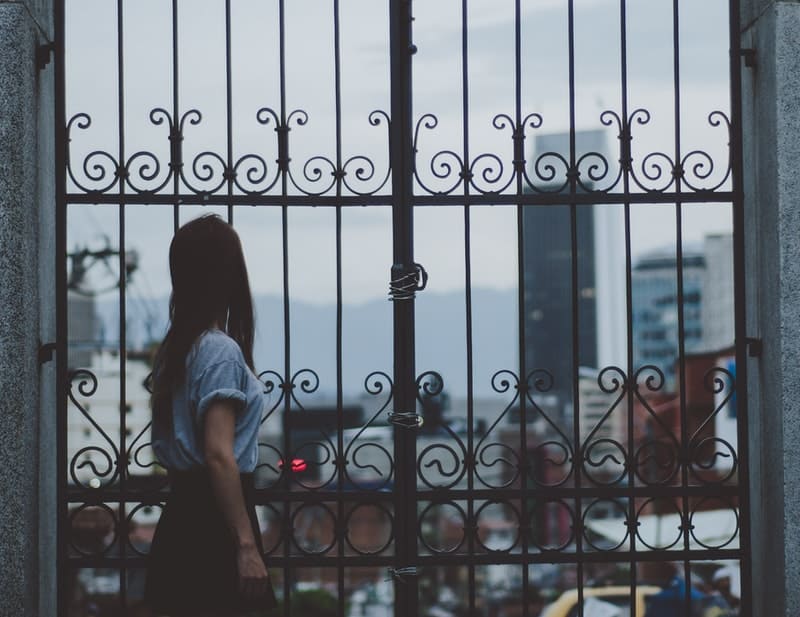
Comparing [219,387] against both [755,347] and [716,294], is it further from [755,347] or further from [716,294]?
[716,294]

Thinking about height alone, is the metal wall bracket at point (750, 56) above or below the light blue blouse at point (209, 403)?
above

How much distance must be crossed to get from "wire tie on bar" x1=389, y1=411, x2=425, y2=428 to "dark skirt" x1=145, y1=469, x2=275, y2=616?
43.1 inches

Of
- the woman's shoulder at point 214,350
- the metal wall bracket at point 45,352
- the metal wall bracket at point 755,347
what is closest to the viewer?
the woman's shoulder at point 214,350

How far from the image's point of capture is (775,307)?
13.7 ft

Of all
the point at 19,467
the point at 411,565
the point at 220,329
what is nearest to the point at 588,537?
the point at 411,565

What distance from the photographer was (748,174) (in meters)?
4.42

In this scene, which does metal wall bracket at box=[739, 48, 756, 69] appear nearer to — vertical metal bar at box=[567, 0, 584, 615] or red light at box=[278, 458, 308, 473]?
vertical metal bar at box=[567, 0, 584, 615]

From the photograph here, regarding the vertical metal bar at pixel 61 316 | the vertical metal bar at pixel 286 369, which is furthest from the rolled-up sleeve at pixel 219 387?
the vertical metal bar at pixel 61 316

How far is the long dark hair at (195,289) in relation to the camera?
10.6 feet

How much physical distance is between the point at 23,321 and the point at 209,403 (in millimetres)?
1156

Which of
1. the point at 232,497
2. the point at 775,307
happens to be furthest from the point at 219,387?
the point at 775,307

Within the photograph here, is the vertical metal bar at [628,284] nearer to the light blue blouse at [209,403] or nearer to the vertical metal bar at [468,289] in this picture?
the vertical metal bar at [468,289]

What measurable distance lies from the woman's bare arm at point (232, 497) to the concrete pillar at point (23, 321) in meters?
1.15

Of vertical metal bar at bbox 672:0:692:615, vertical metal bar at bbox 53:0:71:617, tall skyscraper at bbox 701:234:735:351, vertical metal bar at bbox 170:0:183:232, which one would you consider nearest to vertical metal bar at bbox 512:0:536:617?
vertical metal bar at bbox 672:0:692:615
